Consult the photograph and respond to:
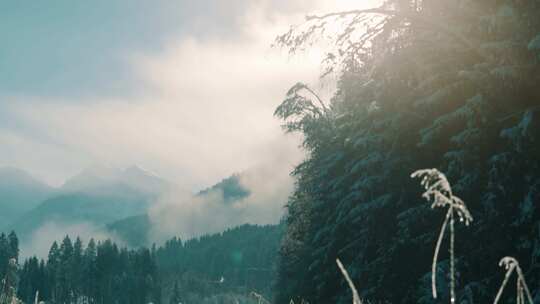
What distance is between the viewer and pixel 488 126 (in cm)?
1023

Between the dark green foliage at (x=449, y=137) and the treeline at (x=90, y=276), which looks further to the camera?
the treeline at (x=90, y=276)

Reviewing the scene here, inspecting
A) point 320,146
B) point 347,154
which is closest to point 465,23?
point 347,154

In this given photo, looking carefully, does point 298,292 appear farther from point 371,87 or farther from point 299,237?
point 371,87

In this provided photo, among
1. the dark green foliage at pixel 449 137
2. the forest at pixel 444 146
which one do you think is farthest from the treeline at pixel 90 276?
the dark green foliage at pixel 449 137

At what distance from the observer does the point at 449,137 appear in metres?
12.5

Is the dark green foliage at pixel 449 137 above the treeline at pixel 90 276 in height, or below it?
below

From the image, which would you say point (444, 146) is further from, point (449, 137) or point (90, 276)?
point (90, 276)

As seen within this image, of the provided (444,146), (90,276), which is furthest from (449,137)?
(90,276)

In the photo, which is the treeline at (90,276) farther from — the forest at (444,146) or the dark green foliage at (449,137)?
the dark green foliage at (449,137)

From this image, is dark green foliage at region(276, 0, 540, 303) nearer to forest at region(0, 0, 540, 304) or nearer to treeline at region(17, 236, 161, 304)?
forest at region(0, 0, 540, 304)

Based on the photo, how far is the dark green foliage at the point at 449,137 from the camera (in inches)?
373

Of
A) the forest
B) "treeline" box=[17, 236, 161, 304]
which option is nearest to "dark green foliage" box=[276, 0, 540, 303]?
the forest

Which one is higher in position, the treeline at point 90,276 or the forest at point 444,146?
the treeline at point 90,276

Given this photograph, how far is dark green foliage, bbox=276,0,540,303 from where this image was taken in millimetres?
9477
